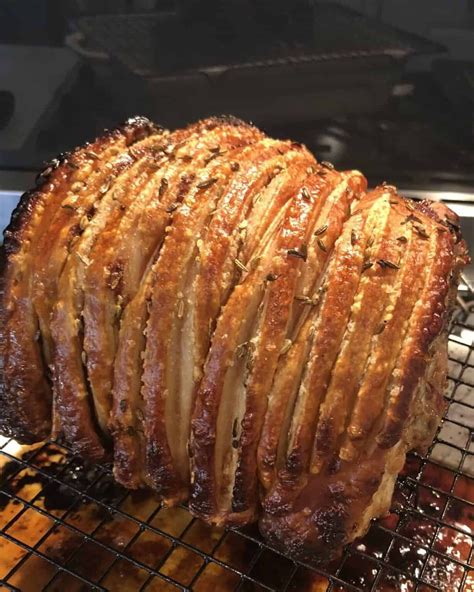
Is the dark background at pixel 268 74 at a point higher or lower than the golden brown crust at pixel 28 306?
higher

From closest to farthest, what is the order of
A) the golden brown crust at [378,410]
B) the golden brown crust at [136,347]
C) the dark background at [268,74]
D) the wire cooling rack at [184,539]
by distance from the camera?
the golden brown crust at [378,410] → the golden brown crust at [136,347] → the wire cooling rack at [184,539] → the dark background at [268,74]

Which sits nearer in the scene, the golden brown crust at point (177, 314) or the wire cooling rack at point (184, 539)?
the golden brown crust at point (177, 314)

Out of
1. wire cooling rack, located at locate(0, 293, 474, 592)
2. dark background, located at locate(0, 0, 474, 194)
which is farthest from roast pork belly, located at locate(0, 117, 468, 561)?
dark background, located at locate(0, 0, 474, 194)

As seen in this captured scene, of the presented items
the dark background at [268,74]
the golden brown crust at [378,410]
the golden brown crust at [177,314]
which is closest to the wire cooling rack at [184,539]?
the golden brown crust at [378,410]

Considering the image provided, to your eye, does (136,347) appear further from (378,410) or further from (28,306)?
(378,410)

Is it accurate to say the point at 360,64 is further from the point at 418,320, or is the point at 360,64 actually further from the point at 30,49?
the point at 418,320

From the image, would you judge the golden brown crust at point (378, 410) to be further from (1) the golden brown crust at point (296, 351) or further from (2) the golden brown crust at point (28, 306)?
(2) the golden brown crust at point (28, 306)
